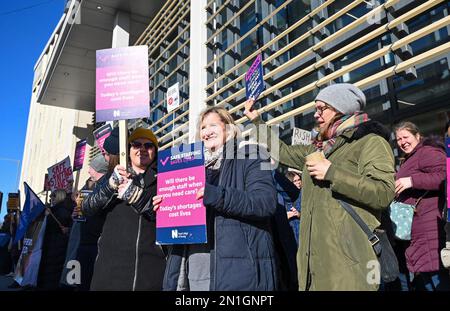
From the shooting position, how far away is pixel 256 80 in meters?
2.78

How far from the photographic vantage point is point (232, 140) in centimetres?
213

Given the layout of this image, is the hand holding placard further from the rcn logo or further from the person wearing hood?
the rcn logo

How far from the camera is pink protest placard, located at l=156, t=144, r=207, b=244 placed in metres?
1.84

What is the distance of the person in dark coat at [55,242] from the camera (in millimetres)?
4270

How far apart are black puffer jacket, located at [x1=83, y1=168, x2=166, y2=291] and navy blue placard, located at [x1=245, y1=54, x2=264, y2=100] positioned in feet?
3.43

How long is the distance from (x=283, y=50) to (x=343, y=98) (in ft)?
10.2

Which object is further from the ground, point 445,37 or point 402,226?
point 445,37

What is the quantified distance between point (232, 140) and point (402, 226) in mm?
1268

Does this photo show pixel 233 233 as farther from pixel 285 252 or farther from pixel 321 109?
pixel 321 109

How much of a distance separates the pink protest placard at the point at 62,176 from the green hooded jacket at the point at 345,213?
3896 mm

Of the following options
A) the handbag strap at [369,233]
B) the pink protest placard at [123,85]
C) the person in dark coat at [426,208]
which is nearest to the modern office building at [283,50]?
the person in dark coat at [426,208]

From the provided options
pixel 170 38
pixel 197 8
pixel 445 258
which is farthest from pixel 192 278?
pixel 170 38

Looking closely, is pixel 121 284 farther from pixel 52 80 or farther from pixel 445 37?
pixel 52 80

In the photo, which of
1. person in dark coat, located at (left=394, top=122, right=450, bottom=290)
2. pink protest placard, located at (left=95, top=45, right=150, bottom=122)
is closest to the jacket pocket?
person in dark coat, located at (left=394, top=122, right=450, bottom=290)
